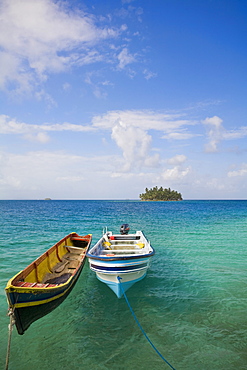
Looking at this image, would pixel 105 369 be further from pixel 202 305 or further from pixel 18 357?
pixel 202 305

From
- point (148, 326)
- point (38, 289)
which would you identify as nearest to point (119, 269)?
point (148, 326)

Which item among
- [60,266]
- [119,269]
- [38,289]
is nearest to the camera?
[38,289]

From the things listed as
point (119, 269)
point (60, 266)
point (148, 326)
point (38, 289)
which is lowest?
point (148, 326)

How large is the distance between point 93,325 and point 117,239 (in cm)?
796

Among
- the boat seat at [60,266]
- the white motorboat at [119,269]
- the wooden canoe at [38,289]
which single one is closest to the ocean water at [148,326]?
the white motorboat at [119,269]

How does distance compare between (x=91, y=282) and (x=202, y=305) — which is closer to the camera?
(x=202, y=305)

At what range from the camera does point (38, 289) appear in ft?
21.8

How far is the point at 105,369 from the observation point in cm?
617

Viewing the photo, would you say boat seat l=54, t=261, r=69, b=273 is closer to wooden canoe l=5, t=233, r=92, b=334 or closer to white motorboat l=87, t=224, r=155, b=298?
wooden canoe l=5, t=233, r=92, b=334

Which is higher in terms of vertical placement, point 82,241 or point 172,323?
point 82,241

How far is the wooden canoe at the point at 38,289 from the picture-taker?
6.18 meters

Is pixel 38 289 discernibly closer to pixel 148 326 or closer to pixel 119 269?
pixel 119 269

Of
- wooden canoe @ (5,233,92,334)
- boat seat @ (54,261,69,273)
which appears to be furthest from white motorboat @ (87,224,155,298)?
boat seat @ (54,261,69,273)

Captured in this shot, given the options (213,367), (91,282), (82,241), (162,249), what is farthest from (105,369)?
(162,249)
